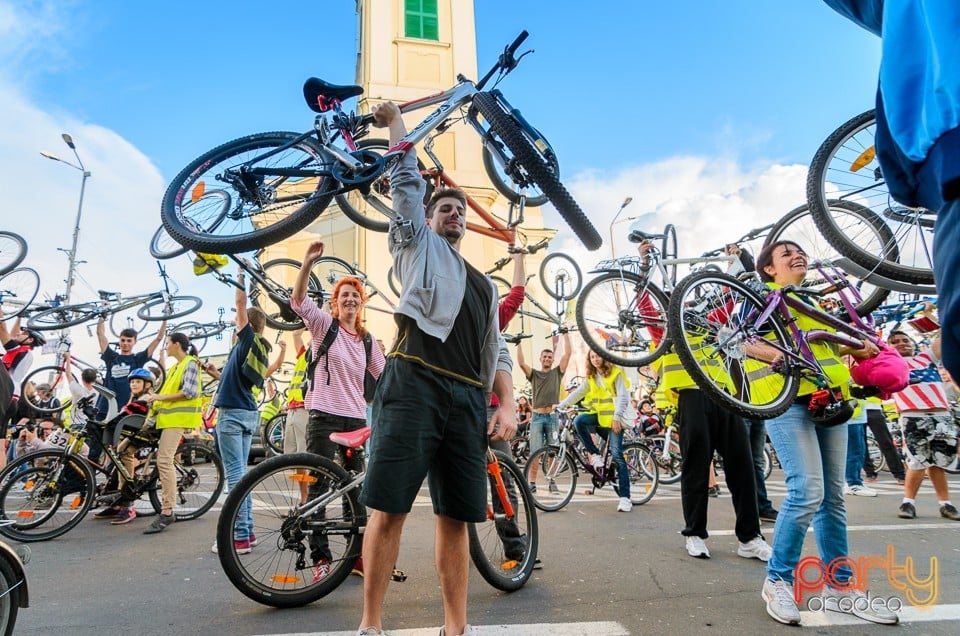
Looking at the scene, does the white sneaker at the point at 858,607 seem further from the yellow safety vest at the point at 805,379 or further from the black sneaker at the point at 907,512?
the black sneaker at the point at 907,512

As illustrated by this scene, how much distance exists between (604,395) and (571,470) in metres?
1.05

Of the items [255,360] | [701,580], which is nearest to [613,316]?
[701,580]

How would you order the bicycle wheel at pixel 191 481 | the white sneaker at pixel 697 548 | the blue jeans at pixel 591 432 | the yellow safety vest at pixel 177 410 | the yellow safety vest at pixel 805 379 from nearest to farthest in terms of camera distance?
the yellow safety vest at pixel 805 379
the white sneaker at pixel 697 548
the yellow safety vest at pixel 177 410
the bicycle wheel at pixel 191 481
the blue jeans at pixel 591 432

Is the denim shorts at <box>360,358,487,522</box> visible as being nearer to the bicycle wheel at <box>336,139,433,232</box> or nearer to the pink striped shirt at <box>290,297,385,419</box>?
the bicycle wheel at <box>336,139,433,232</box>

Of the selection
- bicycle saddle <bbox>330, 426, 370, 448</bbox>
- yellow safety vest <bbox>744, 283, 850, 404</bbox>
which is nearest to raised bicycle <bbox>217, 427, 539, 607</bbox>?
bicycle saddle <bbox>330, 426, 370, 448</bbox>

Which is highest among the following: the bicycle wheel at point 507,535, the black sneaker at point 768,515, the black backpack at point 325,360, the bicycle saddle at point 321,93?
the bicycle saddle at point 321,93

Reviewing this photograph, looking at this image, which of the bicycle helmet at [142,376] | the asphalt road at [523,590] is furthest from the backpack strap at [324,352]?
the bicycle helmet at [142,376]

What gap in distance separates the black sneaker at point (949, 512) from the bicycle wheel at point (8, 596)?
723 cm

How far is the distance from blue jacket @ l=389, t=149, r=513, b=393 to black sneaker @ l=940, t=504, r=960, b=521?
5.62m

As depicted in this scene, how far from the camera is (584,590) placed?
329 cm

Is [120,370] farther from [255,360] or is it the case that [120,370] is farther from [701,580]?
[701,580]

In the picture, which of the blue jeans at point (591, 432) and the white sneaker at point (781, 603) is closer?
the white sneaker at point (781, 603)

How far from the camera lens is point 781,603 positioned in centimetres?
275

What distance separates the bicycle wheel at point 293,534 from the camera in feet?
9.84
